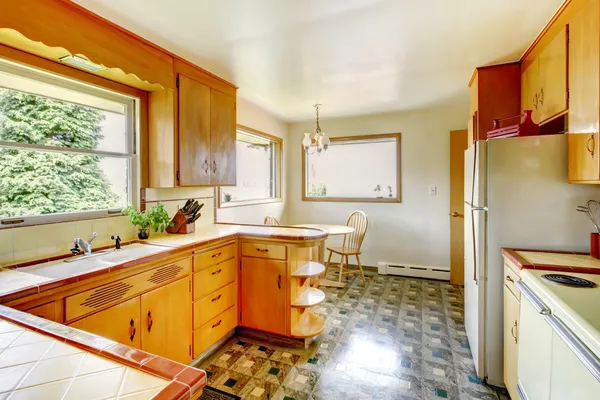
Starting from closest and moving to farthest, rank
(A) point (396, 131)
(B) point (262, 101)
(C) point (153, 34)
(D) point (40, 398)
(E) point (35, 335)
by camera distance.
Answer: (D) point (40, 398)
(E) point (35, 335)
(C) point (153, 34)
(B) point (262, 101)
(A) point (396, 131)

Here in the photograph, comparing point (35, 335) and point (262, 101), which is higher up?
point (262, 101)

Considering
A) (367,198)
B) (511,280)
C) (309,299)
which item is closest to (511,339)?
(511,280)

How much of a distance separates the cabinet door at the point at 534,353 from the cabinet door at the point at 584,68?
3.18ft

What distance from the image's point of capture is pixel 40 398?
60 cm

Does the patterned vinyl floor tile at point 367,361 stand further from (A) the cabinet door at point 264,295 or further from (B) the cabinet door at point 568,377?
(B) the cabinet door at point 568,377

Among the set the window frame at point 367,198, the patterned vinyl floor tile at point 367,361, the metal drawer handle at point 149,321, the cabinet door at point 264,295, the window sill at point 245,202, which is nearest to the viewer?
the metal drawer handle at point 149,321

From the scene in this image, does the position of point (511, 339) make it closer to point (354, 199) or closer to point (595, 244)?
point (595, 244)

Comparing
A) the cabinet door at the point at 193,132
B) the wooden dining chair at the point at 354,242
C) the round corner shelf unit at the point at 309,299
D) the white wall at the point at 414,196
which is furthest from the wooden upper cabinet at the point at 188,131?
→ the white wall at the point at 414,196

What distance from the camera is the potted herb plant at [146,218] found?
7.32 ft

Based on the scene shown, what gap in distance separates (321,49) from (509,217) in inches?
68.1

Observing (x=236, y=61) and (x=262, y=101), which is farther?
(x=262, y=101)

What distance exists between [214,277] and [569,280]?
2.10 metres

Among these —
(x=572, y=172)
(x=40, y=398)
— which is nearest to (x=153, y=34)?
(x=40, y=398)

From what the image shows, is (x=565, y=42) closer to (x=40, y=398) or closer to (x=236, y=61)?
(x=236, y=61)
